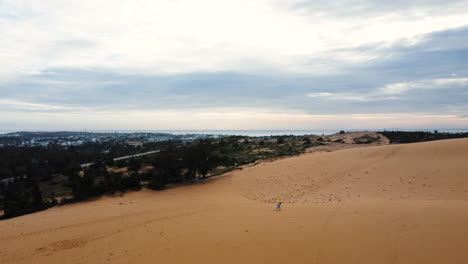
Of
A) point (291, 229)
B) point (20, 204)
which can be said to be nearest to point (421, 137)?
point (291, 229)

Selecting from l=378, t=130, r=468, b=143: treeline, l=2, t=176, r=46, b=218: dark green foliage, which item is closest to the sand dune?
l=2, t=176, r=46, b=218: dark green foliage

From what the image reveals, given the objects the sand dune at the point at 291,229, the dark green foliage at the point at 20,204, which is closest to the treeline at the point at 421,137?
the sand dune at the point at 291,229

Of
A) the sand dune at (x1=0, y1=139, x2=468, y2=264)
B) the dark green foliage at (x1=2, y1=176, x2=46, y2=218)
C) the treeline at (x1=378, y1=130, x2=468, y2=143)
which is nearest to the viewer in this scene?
the sand dune at (x1=0, y1=139, x2=468, y2=264)

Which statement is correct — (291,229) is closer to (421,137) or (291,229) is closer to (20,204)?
(20,204)

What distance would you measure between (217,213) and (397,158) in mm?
15490

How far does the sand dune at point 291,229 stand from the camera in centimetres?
631

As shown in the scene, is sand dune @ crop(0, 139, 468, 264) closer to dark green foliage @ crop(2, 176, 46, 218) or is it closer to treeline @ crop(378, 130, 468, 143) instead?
dark green foliage @ crop(2, 176, 46, 218)

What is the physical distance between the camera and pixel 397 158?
64.4 feet

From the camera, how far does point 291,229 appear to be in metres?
7.98

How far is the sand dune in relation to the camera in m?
6.31

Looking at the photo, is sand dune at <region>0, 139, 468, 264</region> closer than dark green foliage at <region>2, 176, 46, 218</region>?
Yes

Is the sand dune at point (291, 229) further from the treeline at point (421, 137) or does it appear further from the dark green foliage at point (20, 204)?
the treeline at point (421, 137)

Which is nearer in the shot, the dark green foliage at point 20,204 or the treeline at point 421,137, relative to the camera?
the dark green foliage at point 20,204

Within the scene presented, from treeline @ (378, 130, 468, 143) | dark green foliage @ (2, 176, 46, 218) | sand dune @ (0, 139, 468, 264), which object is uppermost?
treeline @ (378, 130, 468, 143)
